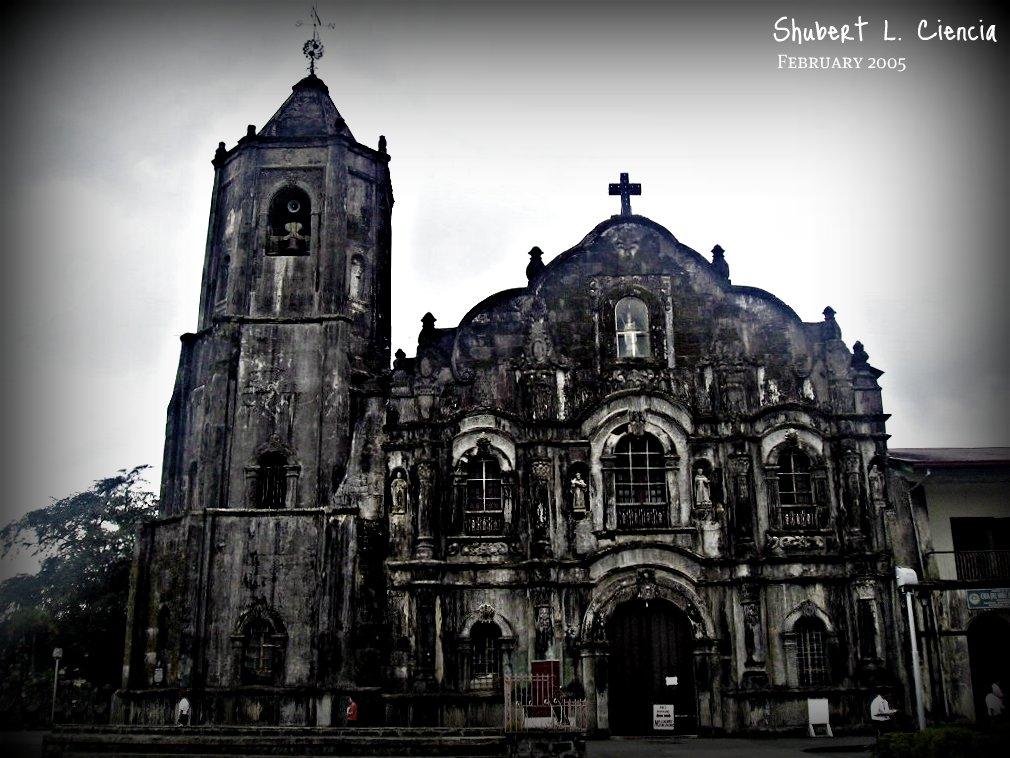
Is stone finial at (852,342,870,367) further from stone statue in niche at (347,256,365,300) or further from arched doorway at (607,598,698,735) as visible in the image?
stone statue in niche at (347,256,365,300)

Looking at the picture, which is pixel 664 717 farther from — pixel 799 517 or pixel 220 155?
pixel 220 155

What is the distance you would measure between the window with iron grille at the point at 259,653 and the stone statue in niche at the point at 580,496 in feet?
24.8

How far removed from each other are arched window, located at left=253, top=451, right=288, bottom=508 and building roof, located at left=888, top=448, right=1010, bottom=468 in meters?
14.8

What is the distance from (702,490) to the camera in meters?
23.0

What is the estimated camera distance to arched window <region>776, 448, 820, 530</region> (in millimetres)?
23016

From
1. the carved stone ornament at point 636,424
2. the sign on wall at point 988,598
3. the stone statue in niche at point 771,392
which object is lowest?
the sign on wall at point 988,598

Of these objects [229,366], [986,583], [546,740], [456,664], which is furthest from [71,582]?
[986,583]

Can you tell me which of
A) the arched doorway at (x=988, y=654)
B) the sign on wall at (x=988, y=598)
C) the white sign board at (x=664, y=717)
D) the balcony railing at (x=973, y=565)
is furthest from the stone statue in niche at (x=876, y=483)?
the white sign board at (x=664, y=717)

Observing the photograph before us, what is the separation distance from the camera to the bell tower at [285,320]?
944 inches

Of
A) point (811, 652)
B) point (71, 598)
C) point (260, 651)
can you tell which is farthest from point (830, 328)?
point (71, 598)

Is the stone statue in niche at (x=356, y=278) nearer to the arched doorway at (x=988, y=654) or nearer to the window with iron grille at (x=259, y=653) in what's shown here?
the window with iron grille at (x=259, y=653)

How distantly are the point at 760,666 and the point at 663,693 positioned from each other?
2.24 metres

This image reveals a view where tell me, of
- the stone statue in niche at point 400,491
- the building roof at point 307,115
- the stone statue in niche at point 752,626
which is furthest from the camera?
the building roof at point 307,115

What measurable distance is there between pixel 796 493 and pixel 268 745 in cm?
1338
